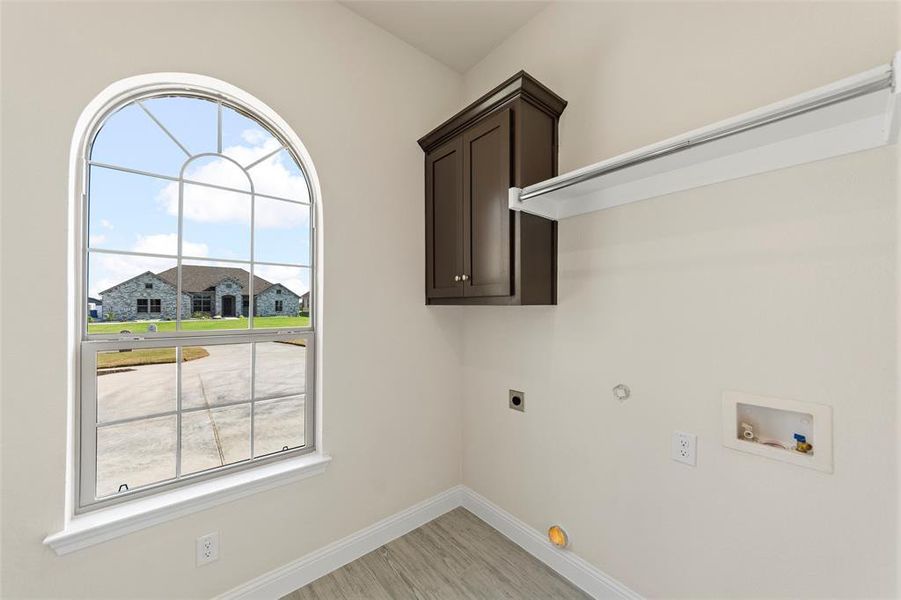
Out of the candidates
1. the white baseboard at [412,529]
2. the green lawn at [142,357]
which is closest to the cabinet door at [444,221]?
the green lawn at [142,357]

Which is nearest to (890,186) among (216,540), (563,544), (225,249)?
(563,544)

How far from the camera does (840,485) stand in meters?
1.07

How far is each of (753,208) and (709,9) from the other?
78cm

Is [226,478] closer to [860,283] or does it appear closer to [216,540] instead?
[216,540]

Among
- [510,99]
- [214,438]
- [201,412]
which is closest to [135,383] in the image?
[201,412]

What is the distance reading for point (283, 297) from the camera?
5.91 feet

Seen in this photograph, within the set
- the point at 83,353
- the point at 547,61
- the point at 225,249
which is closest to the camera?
the point at 83,353

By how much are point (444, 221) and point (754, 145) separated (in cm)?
133

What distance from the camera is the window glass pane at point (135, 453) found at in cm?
138

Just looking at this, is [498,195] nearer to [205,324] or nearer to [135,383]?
[205,324]

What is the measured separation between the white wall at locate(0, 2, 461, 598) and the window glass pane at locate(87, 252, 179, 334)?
0.15 m

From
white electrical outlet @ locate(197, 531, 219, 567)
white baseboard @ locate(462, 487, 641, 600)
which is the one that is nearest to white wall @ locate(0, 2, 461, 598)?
white electrical outlet @ locate(197, 531, 219, 567)

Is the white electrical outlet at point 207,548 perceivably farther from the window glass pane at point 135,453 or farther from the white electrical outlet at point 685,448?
the white electrical outlet at point 685,448

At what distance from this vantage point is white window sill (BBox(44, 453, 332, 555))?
4.10 ft
